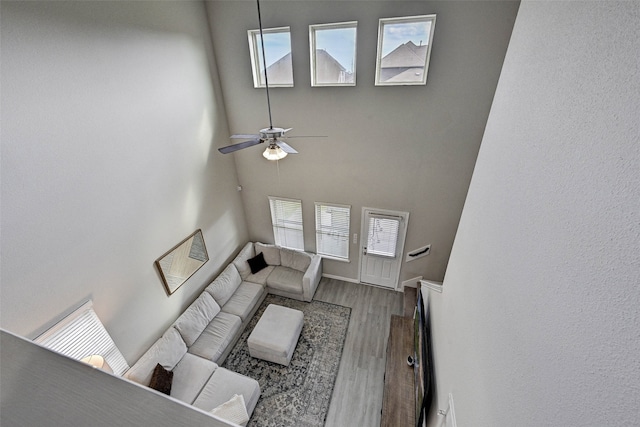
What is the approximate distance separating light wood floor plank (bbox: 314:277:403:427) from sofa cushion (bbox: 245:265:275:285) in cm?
113

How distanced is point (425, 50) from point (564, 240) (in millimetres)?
3477

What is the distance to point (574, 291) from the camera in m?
0.89

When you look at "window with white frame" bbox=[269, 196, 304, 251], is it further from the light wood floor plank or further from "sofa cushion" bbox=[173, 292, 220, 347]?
"sofa cushion" bbox=[173, 292, 220, 347]

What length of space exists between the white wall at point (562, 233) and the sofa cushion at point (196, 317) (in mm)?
3775

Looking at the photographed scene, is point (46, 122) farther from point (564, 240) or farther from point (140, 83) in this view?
point (564, 240)

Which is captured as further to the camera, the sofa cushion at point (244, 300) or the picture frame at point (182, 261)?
the sofa cushion at point (244, 300)

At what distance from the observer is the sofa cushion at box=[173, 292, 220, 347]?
3992 millimetres

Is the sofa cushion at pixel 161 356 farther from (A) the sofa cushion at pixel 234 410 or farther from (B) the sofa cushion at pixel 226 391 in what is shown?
(A) the sofa cushion at pixel 234 410

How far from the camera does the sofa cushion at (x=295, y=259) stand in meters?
5.46

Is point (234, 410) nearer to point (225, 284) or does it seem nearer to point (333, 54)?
point (225, 284)

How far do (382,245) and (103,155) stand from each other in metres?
4.48

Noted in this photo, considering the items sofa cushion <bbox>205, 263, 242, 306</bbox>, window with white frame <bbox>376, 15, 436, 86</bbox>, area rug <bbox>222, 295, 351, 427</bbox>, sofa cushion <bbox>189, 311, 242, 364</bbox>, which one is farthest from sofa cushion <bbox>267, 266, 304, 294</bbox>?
window with white frame <bbox>376, 15, 436, 86</bbox>

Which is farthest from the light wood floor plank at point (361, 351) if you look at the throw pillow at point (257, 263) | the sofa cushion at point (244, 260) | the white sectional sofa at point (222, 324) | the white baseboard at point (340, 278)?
the sofa cushion at point (244, 260)

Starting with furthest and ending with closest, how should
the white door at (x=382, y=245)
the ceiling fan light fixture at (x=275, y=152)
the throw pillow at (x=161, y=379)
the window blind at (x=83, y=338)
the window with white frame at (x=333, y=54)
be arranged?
the white door at (x=382, y=245)
the window with white frame at (x=333, y=54)
the throw pillow at (x=161, y=379)
the ceiling fan light fixture at (x=275, y=152)
the window blind at (x=83, y=338)
